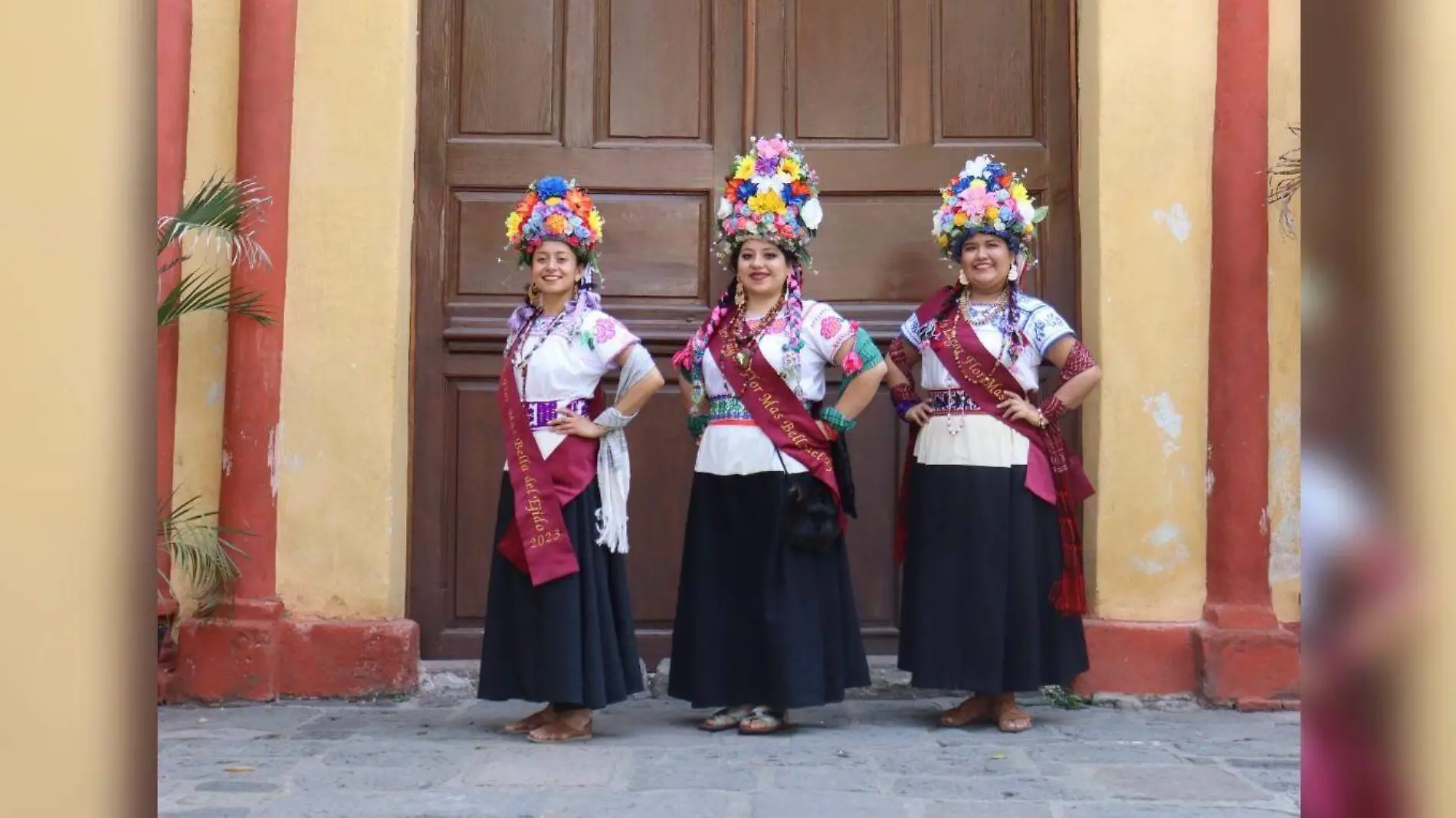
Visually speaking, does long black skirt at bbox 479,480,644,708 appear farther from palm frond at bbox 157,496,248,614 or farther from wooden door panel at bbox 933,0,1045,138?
wooden door panel at bbox 933,0,1045,138

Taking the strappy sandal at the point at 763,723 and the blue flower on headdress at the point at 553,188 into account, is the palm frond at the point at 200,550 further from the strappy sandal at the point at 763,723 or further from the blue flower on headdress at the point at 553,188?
the strappy sandal at the point at 763,723

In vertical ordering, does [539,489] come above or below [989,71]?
below

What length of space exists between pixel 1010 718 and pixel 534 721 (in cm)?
156

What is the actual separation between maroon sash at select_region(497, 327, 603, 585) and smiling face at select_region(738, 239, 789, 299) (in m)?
0.67

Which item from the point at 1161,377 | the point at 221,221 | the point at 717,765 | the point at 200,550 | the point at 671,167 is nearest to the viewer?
the point at 717,765

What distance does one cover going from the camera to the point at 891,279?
5.66m

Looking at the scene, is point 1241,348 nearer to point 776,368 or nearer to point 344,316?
point 776,368

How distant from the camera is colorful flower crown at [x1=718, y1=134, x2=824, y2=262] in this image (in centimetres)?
471

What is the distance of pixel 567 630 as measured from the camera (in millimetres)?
4570

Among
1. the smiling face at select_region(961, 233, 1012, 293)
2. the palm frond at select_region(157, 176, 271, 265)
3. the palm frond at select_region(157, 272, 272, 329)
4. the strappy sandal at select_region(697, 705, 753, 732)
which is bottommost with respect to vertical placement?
the strappy sandal at select_region(697, 705, 753, 732)

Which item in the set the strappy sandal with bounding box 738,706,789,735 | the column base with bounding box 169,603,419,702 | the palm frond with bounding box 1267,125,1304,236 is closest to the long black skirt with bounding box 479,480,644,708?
the strappy sandal with bounding box 738,706,789,735

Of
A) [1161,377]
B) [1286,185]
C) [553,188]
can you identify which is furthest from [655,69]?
[1286,185]
